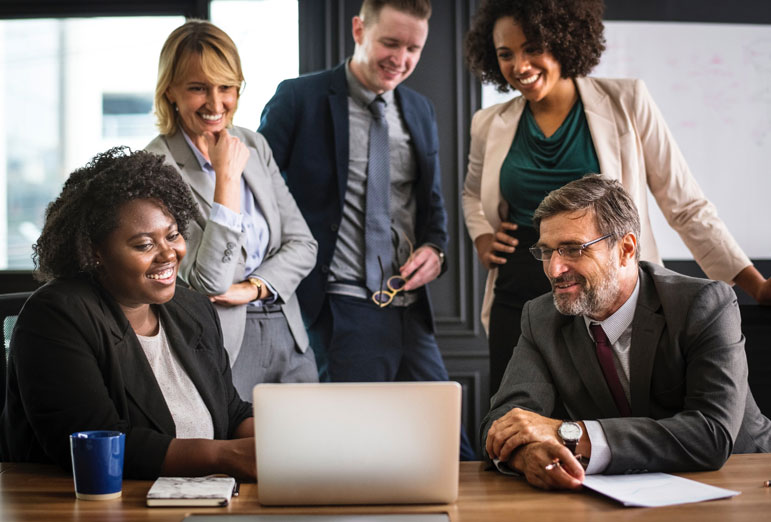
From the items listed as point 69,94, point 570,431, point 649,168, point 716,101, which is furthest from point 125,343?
point 716,101

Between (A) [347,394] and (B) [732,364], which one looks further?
(B) [732,364]

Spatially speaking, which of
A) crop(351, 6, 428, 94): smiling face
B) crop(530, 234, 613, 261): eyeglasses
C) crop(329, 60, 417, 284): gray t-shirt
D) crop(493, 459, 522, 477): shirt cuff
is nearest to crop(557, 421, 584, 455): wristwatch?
crop(493, 459, 522, 477): shirt cuff

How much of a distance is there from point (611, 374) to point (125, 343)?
107cm

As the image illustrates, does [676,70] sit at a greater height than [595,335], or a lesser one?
greater

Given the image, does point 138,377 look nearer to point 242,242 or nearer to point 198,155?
point 242,242

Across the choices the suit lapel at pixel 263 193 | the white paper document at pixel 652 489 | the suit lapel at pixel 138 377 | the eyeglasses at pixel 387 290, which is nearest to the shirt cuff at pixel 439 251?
the eyeglasses at pixel 387 290

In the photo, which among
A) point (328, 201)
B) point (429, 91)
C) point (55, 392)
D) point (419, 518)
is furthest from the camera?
point (429, 91)

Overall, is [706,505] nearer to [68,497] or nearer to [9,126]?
[68,497]

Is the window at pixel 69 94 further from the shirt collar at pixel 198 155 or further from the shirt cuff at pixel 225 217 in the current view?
the shirt cuff at pixel 225 217

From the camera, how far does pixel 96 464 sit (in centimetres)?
140

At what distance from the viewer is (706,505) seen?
1371mm

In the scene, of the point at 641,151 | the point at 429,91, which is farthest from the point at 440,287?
the point at 641,151

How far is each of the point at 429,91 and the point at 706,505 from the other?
2.89m

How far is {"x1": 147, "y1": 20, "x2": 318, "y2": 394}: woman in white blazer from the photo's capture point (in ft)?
8.16
